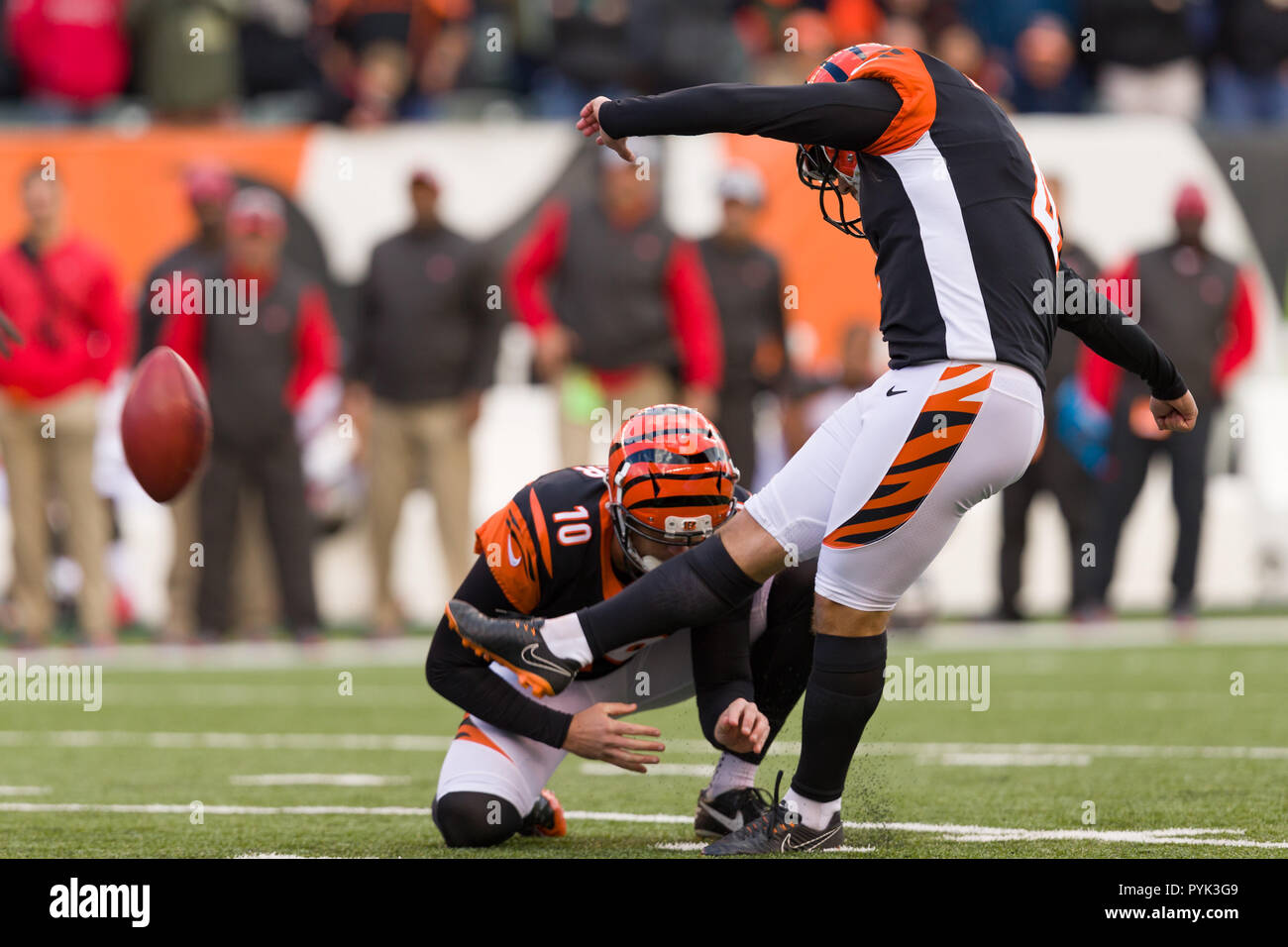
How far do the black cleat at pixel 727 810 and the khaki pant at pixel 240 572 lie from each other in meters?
5.91

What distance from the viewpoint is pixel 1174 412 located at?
4.65m

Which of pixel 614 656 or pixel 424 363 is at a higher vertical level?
pixel 424 363

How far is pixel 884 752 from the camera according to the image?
591 centimetres

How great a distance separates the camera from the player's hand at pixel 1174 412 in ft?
15.1

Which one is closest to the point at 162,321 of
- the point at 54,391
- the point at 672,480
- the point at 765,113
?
the point at 54,391

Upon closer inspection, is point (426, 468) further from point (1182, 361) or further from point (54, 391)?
point (1182, 361)

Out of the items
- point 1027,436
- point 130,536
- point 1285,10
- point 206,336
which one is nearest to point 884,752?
point 1027,436

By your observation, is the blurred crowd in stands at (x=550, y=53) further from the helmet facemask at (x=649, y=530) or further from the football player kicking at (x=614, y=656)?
the helmet facemask at (x=649, y=530)

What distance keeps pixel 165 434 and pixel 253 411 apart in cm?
460

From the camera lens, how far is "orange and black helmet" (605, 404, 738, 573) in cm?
422

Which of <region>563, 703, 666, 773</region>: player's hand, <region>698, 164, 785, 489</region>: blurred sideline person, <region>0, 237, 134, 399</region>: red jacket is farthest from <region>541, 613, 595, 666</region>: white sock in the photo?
<region>0, 237, 134, 399</region>: red jacket

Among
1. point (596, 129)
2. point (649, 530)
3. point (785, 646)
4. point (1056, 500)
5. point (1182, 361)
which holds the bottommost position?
point (1056, 500)
